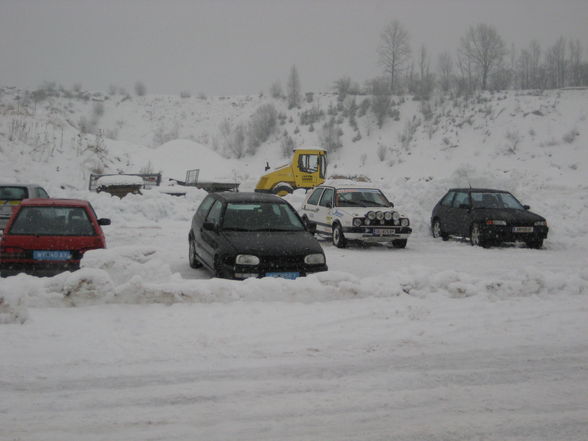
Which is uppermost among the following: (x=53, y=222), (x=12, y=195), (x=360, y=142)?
(x=360, y=142)

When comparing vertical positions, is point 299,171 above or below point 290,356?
above

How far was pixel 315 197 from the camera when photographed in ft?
56.1

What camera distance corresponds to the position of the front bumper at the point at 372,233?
48.0 ft

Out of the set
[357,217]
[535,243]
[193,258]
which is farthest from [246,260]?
[535,243]

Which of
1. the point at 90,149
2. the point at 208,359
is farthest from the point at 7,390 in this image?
the point at 90,149

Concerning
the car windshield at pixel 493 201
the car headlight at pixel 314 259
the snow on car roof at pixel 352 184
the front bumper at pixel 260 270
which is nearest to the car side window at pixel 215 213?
the front bumper at pixel 260 270

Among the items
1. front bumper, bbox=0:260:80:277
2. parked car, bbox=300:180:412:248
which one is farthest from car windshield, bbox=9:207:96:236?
parked car, bbox=300:180:412:248

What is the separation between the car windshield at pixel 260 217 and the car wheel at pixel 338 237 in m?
4.55

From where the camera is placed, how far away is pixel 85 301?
22.9ft

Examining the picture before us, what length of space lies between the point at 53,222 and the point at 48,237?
0.41 m

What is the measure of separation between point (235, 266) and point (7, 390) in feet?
14.4

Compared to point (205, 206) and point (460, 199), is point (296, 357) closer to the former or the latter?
point (205, 206)

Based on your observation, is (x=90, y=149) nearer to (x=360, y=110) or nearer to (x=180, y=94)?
(x=360, y=110)

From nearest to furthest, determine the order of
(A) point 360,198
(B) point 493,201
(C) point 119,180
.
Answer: (A) point 360,198 → (B) point 493,201 → (C) point 119,180
